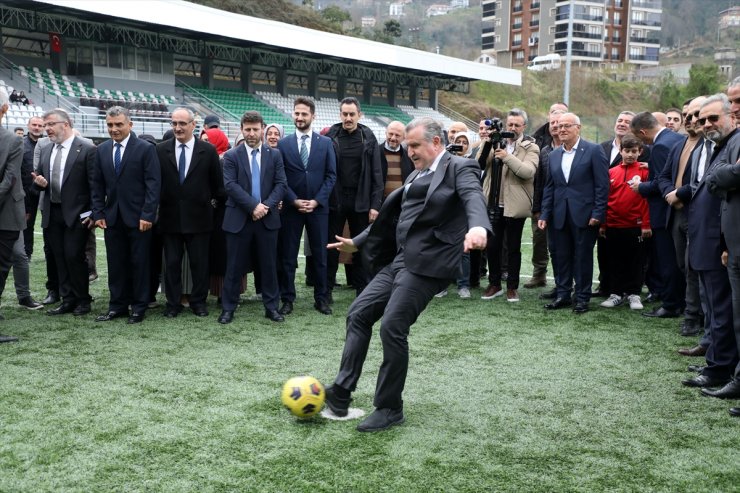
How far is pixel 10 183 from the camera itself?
20.2ft

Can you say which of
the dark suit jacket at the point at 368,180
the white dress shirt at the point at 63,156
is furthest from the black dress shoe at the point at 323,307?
the white dress shirt at the point at 63,156

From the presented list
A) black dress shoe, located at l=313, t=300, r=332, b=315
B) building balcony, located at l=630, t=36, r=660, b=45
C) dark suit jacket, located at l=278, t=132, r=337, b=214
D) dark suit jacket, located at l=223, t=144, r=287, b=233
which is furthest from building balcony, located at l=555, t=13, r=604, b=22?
dark suit jacket, located at l=223, t=144, r=287, b=233

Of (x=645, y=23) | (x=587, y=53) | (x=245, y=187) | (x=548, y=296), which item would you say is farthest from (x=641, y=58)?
Result: (x=245, y=187)

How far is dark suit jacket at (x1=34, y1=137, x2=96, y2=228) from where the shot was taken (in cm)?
708

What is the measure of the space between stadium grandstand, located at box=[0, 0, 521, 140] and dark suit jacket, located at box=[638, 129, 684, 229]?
20235 mm

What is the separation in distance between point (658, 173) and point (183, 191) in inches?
194

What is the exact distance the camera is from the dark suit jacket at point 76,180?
7.08 meters

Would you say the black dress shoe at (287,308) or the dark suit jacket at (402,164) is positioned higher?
the dark suit jacket at (402,164)

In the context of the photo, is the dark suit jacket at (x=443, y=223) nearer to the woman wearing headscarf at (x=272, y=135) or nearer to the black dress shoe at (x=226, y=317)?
the black dress shoe at (x=226, y=317)

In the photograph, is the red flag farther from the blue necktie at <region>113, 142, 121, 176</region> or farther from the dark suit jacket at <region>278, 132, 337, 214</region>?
the dark suit jacket at <region>278, 132, 337, 214</region>

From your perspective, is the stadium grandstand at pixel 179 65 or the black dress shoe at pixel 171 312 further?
the stadium grandstand at pixel 179 65

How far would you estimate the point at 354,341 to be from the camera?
442 cm

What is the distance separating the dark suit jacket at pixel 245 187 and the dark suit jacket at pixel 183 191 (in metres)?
0.27

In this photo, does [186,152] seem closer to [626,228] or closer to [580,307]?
[580,307]
